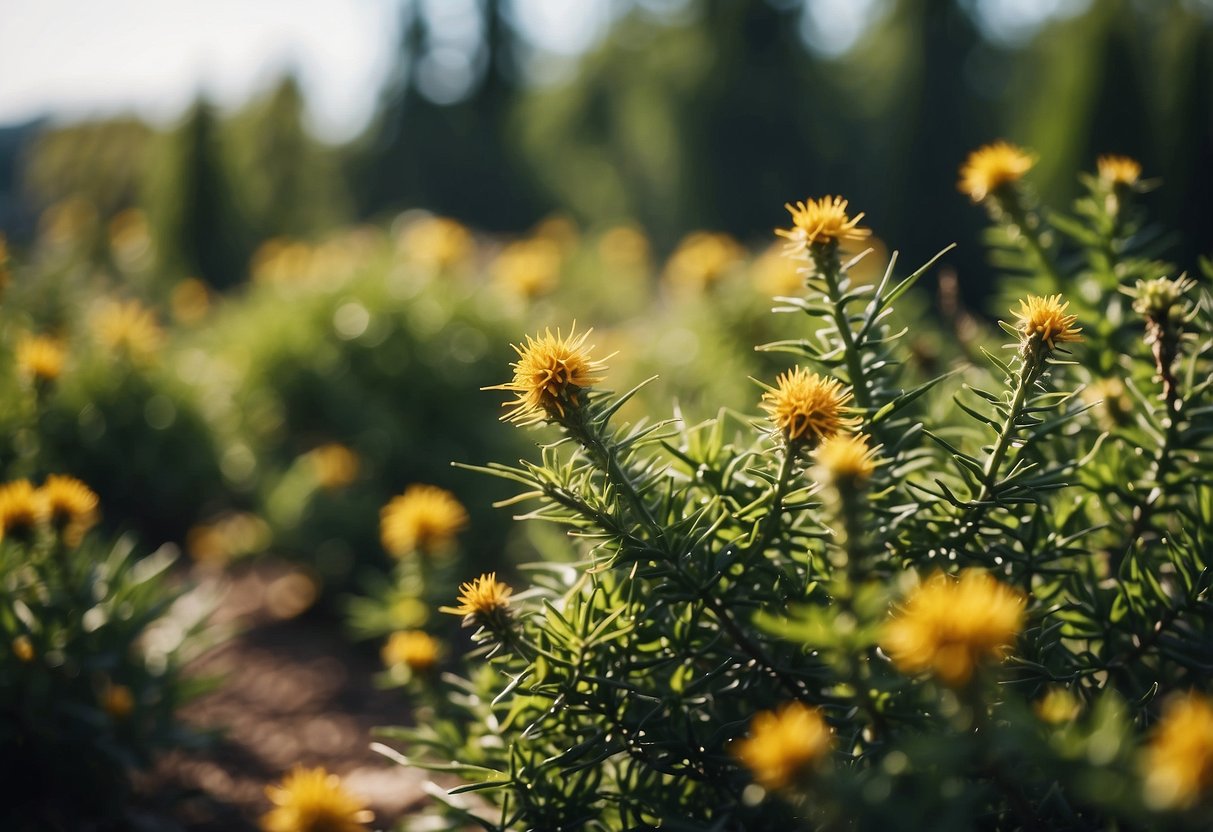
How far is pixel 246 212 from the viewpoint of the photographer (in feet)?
37.5

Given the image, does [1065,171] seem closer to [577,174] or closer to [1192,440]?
[1192,440]

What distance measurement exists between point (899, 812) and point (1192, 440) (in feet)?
2.84

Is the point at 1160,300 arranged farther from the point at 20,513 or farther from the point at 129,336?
the point at 129,336

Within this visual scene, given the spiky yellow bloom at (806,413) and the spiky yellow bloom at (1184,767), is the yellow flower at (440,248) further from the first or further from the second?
the spiky yellow bloom at (1184,767)

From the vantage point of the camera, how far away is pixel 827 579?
1.04m

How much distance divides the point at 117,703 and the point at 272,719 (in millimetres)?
1150

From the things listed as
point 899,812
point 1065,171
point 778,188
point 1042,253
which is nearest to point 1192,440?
point 1042,253

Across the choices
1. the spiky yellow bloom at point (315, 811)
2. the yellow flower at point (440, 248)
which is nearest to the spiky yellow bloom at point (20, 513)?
the spiky yellow bloom at point (315, 811)

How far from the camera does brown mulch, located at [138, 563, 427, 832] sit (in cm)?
207

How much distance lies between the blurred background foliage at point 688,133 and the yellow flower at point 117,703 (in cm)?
651

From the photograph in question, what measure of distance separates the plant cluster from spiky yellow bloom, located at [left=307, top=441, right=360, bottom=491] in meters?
2.16

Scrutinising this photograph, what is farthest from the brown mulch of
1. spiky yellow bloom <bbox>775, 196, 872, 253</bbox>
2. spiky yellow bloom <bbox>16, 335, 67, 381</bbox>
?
spiky yellow bloom <bbox>775, 196, 872, 253</bbox>

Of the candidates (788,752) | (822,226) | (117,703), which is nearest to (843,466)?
(788,752)

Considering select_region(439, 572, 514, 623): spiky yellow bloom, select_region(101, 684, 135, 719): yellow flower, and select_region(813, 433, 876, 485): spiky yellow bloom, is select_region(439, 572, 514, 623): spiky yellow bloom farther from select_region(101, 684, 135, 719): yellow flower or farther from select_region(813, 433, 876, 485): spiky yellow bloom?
select_region(101, 684, 135, 719): yellow flower
